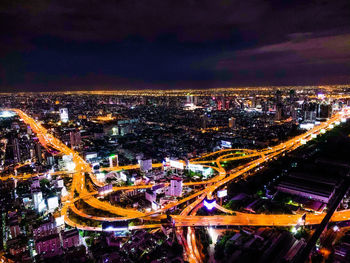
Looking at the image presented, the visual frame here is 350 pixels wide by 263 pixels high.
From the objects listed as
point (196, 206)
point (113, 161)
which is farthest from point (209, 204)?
point (113, 161)

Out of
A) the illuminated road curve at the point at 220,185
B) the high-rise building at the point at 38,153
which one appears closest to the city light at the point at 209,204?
the illuminated road curve at the point at 220,185

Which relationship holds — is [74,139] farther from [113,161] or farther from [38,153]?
→ [113,161]

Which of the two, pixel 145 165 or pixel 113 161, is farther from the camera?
pixel 113 161

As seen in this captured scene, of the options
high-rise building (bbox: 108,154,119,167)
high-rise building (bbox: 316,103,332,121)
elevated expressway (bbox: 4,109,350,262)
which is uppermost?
high-rise building (bbox: 316,103,332,121)

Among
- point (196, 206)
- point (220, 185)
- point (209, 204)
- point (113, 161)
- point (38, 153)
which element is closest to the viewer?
point (209, 204)

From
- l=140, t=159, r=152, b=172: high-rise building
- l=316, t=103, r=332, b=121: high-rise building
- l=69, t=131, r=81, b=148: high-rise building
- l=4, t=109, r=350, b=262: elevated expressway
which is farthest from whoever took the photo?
l=316, t=103, r=332, b=121: high-rise building

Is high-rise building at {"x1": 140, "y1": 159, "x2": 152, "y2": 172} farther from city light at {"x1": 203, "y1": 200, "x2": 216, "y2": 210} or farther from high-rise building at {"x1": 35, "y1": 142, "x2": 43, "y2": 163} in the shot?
high-rise building at {"x1": 35, "y1": 142, "x2": 43, "y2": 163}

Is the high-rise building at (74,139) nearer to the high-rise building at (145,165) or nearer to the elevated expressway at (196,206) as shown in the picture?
the elevated expressway at (196,206)

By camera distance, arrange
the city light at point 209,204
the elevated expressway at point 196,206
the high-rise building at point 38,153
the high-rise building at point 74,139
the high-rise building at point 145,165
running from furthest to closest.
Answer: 1. the high-rise building at point 74,139
2. the high-rise building at point 38,153
3. the high-rise building at point 145,165
4. the city light at point 209,204
5. the elevated expressway at point 196,206

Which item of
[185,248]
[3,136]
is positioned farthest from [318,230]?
[3,136]

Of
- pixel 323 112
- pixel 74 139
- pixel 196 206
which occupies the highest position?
pixel 323 112

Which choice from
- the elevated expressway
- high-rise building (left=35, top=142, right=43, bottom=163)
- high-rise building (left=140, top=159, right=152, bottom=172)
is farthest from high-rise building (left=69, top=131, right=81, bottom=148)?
high-rise building (left=140, top=159, right=152, bottom=172)
